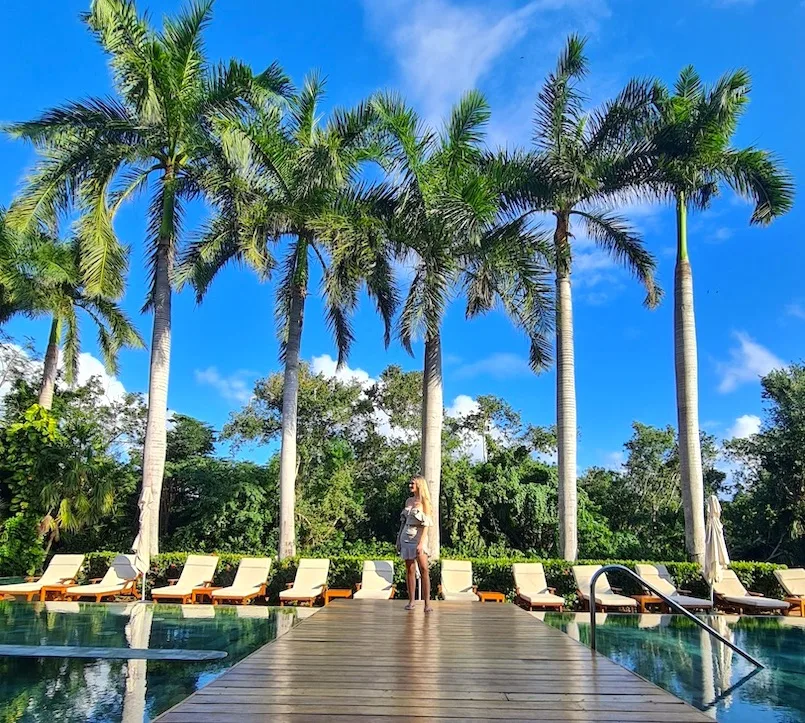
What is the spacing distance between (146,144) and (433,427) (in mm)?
9690

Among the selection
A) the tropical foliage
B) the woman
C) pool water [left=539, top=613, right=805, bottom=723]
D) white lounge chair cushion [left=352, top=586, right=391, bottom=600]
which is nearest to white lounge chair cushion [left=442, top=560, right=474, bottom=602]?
white lounge chair cushion [left=352, top=586, right=391, bottom=600]

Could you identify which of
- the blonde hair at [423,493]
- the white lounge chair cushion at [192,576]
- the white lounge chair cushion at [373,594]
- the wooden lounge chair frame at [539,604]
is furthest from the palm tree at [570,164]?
the white lounge chair cushion at [192,576]

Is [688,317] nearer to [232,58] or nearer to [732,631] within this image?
[732,631]

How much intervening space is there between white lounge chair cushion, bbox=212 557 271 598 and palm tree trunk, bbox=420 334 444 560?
3.58m

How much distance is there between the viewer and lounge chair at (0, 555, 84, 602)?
44.4 ft

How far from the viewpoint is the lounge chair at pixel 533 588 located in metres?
12.5

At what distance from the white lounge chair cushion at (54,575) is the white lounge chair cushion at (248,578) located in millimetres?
3399

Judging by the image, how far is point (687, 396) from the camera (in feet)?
51.9

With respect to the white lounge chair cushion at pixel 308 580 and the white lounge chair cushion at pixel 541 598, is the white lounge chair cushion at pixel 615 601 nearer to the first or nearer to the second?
the white lounge chair cushion at pixel 541 598

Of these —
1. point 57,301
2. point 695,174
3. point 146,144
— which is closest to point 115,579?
point 146,144

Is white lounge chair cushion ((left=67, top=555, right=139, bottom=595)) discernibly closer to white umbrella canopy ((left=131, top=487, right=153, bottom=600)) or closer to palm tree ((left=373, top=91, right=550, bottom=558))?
white umbrella canopy ((left=131, top=487, right=153, bottom=600))

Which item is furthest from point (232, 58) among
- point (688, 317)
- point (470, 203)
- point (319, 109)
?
point (688, 317)

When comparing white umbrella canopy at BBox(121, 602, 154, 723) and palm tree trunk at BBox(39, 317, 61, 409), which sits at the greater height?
palm tree trunk at BBox(39, 317, 61, 409)

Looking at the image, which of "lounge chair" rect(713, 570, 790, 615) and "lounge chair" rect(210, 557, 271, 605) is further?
"lounge chair" rect(210, 557, 271, 605)
